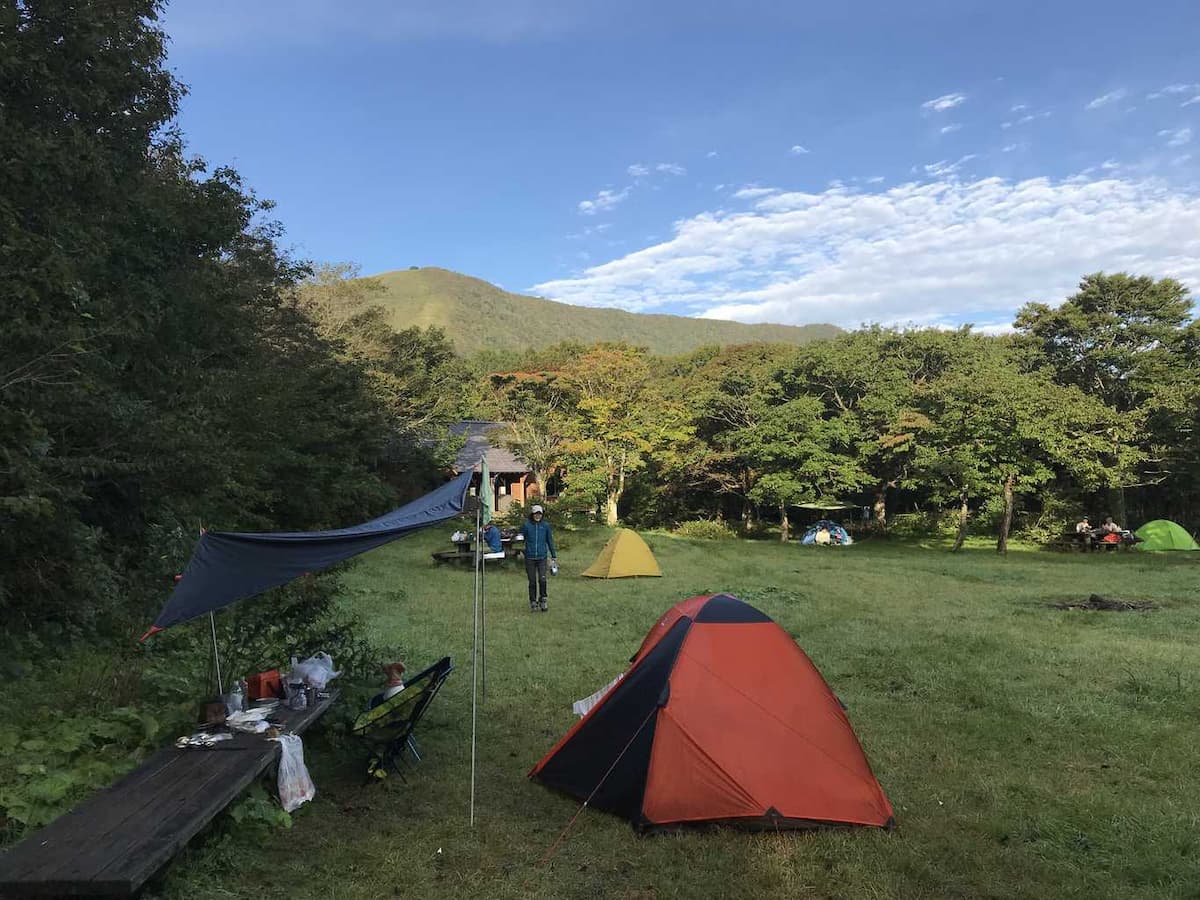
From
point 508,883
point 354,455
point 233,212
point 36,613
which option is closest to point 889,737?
point 508,883

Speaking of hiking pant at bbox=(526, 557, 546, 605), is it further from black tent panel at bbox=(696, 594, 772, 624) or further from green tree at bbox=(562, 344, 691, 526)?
green tree at bbox=(562, 344, 691, 526)

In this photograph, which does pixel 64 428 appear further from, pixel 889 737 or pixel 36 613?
pixel 889 737

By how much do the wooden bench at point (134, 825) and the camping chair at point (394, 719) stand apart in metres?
0.66

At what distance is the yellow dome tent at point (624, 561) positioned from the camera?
590 inches

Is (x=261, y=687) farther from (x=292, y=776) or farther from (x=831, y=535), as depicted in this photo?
(x=831, y=535)

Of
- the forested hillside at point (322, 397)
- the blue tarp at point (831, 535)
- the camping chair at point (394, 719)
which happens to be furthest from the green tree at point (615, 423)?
the camping chair at point (394, 719)

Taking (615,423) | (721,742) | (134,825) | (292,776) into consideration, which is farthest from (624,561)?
(615,423)

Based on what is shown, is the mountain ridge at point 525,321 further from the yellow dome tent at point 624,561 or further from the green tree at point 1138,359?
the yellow dome tent at point 624,561

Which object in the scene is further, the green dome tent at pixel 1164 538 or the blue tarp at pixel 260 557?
the green dome tent at pixel 1164 538

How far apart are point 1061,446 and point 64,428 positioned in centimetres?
2310

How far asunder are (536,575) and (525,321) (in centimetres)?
14878

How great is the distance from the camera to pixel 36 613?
7266 millimetres

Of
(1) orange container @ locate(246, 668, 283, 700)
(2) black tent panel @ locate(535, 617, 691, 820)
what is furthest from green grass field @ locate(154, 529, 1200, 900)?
(1) orange container @ locate(246, 668, 283, 700)

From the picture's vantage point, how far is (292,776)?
450 cm
